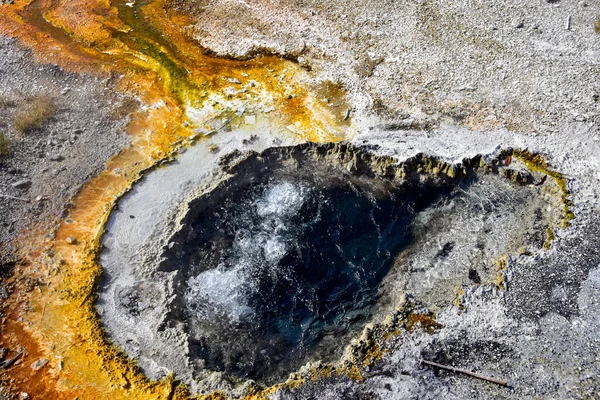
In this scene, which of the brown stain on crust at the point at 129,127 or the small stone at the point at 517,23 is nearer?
the brown stain on crust at the point at 129,127

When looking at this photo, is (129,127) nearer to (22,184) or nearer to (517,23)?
(22,184)

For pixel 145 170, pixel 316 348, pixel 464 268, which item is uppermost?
pixel 145 170

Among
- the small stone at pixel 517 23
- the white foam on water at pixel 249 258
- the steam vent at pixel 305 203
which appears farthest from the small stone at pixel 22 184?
the small stone at pixel 517 23

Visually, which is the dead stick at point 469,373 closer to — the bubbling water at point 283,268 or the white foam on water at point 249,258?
the bubbling water at point 283,268

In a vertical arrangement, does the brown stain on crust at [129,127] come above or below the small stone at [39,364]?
above

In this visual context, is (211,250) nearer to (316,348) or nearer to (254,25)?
(316,348)

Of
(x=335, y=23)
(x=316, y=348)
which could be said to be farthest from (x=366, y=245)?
(x=335, y=23)
